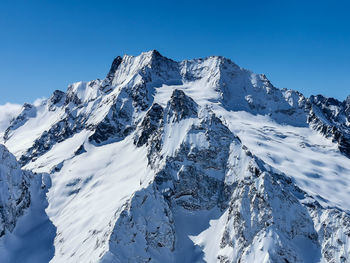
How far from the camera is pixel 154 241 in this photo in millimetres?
92688

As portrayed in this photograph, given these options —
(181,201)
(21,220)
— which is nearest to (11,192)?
(21,220)

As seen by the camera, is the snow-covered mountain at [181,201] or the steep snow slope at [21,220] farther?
the steep snow slope at [21,220]

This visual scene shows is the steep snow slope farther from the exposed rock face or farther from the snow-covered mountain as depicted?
the snow-covered mountain

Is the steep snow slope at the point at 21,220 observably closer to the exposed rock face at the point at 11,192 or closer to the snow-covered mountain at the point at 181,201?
the exposed rock face at the point at 11,192

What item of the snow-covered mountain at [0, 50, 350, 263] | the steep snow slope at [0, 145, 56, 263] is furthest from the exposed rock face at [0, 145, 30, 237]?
the snow-covered mountain at [0, 50, 350, 263]

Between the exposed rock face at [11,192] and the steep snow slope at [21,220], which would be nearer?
the steep snow slope at [21,220]

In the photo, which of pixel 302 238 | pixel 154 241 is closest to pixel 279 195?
pixel 302 238

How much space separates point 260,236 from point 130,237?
3014 cm

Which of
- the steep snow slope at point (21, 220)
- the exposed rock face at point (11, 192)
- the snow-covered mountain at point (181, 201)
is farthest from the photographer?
the exposed rock face at point (11, 192)

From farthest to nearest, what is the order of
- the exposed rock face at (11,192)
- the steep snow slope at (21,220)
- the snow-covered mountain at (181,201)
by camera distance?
1. the exposed rock face at (11,192)
2. the steep snow slope at (21,220)
3. the snow-covered mountain at (181,201)

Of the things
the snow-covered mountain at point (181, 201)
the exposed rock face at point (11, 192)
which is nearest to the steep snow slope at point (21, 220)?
the exposed rock face at point (11, 192)

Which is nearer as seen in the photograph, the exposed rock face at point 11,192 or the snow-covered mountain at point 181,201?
the snow-covered mountain at point 181,201

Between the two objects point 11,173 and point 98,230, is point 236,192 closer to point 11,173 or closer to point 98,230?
point 98,230

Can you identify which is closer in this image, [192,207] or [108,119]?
[192,207]
